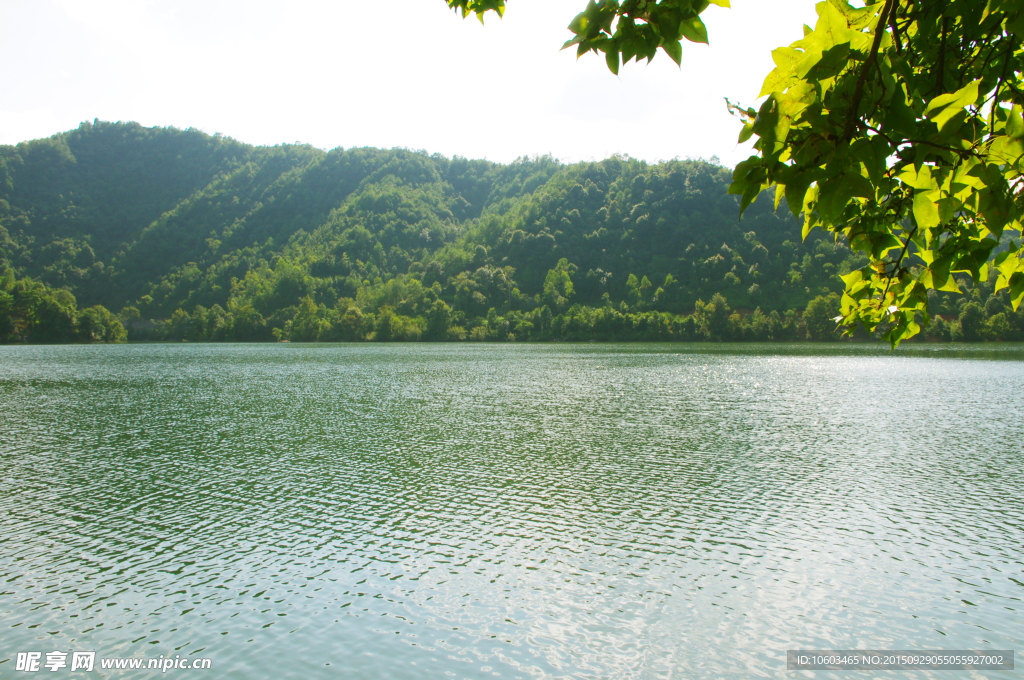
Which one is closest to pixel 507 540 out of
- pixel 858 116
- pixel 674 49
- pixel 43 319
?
pixel 674 49

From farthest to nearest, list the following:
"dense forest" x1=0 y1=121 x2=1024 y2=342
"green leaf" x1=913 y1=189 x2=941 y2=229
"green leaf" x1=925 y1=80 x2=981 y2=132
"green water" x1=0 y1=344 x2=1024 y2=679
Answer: "dense forest" x1=0 y1=121 x2=1024 y2=342, "green water" x1=0 y1=344 x2=1024 y2=679, "green leaf" x1=913 y1=189 x2=941 y2=229, "green leaf" x1=925 y1=80 x2=981 y2=132

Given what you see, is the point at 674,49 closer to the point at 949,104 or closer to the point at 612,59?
the point at 612,59

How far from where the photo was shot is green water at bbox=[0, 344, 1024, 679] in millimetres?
8359

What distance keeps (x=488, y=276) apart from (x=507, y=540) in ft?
469

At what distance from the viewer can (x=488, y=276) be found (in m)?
154

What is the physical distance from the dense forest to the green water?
103357 millimetres

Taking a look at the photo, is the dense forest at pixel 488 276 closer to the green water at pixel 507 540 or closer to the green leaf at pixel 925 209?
the green water at pixel 507 540

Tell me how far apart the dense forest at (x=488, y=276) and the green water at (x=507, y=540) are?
339ft

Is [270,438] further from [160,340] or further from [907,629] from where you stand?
[160,340]

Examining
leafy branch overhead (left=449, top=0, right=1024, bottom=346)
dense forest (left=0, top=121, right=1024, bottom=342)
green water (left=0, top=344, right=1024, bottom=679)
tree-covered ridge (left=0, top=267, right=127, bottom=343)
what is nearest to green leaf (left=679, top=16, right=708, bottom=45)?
leafy branch overhead (left=449, top=0, right=1024, bottom=346)

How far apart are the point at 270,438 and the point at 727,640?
19.5m

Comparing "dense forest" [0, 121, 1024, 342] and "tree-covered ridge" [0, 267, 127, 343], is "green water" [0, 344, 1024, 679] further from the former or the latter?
"tree-covered ridge" [0, 267, 127, 343]

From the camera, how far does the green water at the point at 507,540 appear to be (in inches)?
329

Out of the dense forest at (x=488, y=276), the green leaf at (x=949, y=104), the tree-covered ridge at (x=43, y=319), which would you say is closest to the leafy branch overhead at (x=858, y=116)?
the green leaf at (x=949, y=104)
